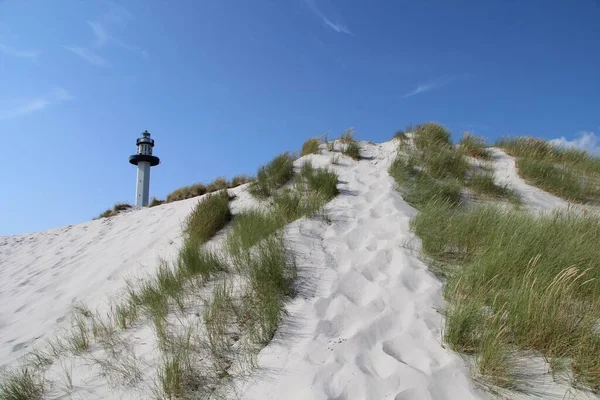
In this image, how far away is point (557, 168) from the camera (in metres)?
7.06

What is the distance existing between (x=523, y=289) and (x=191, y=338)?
2.52 meters

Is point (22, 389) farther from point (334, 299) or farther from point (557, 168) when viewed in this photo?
point (557, 168)

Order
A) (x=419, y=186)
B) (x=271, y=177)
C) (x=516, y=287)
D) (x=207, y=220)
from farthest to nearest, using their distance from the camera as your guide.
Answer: (x=271, y=177)
(x=419, y=186)
(x=207, y=220)
(x=516, y=287)

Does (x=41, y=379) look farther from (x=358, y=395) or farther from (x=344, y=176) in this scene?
(x=344, y=176)

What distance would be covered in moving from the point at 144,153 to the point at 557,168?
76.9 ft

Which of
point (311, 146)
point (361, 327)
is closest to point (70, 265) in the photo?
point (361, 327)

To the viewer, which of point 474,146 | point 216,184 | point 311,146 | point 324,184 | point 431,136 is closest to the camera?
point 324,184

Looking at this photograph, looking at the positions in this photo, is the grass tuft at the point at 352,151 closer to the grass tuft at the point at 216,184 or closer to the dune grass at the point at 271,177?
the dune grass at the point at 271,177

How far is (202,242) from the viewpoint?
4938 millimetres

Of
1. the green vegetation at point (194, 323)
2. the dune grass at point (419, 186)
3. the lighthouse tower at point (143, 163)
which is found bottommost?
the green vegetation at point (194, 323)

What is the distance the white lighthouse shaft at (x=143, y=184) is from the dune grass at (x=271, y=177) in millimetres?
18070

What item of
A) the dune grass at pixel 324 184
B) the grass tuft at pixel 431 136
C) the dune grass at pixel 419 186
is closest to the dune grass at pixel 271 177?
the dune grass at pixel 324 184

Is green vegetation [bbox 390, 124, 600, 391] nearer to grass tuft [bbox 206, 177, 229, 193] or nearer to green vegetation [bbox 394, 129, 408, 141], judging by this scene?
green vegetation [bbox 394, 129, 408, 141]

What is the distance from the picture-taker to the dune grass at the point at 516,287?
196 cm
